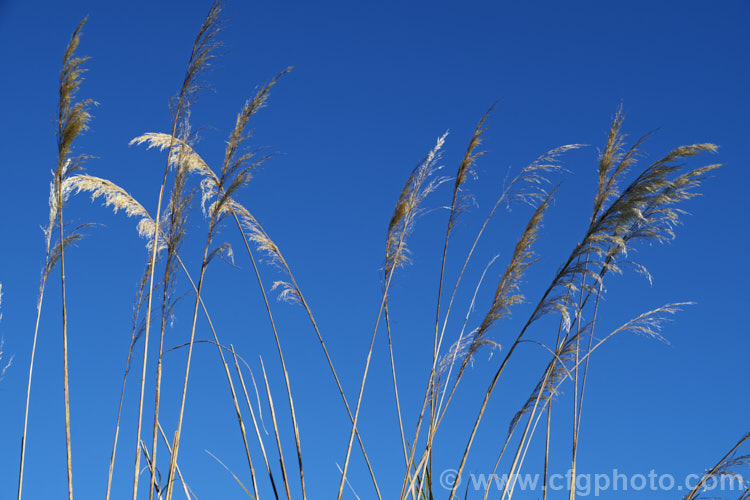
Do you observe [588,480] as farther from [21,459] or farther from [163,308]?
[21,459]

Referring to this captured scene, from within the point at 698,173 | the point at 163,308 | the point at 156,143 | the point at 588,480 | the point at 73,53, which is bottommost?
the point at 588,480

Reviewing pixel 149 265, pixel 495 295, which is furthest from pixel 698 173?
pixel 149 265

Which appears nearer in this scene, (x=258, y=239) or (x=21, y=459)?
(x=21, y=459)

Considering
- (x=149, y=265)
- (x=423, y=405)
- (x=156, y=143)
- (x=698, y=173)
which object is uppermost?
(x=156, y=143)

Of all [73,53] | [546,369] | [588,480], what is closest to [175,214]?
[73,53]

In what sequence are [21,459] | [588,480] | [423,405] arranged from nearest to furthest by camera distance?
1. [21,459]
2. [423,405]
3. [588,480]

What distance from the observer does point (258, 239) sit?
3.41 meters

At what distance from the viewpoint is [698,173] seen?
3.27 metres

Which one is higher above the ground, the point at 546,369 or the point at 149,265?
the point at 149,265

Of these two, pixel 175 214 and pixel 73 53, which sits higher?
pixel 73 53

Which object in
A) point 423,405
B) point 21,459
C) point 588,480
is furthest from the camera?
point 588,480

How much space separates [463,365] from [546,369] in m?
0.44

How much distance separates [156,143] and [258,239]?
0.68 m

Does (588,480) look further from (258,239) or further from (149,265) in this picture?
(149,265)
